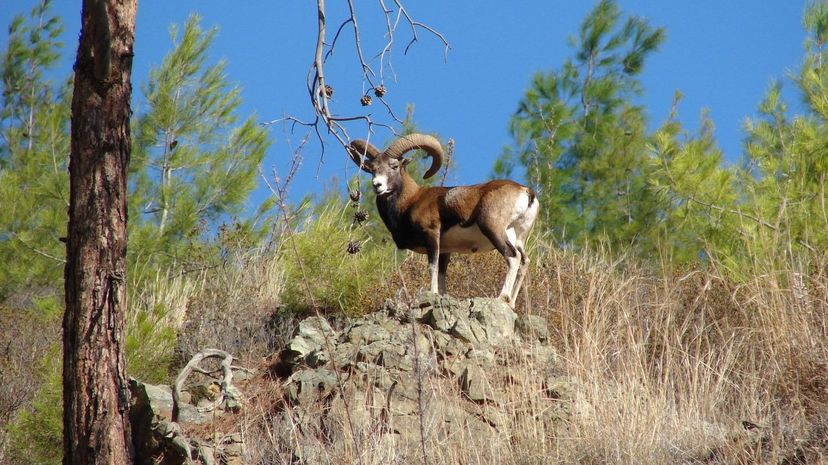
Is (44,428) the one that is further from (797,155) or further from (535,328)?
(797,155)

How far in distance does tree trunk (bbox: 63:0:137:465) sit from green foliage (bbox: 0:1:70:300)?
Result: 1283 cm

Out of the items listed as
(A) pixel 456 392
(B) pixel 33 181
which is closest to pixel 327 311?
(A) pixel 456 392

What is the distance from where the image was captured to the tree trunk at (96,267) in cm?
655

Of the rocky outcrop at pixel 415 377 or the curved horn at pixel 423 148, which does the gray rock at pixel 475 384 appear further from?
the curved horn at pixel 423 148

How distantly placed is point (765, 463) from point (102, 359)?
13.1 ft

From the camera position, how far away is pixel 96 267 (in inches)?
259

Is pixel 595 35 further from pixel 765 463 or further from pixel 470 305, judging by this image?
pixel 765 463

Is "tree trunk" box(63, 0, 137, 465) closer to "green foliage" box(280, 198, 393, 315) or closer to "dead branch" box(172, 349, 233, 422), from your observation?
"dead branch" box(172, 349, 233, 422)

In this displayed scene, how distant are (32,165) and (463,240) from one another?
1235 cm

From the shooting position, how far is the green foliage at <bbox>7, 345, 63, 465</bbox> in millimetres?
10273

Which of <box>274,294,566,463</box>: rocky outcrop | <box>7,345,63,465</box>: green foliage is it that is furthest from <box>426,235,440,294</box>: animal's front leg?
<box>7,345,63,465</box>: green foliage

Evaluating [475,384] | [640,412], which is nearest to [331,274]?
[475,384]

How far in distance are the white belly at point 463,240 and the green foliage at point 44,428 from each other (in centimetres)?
387

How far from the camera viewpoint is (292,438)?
8125mm
